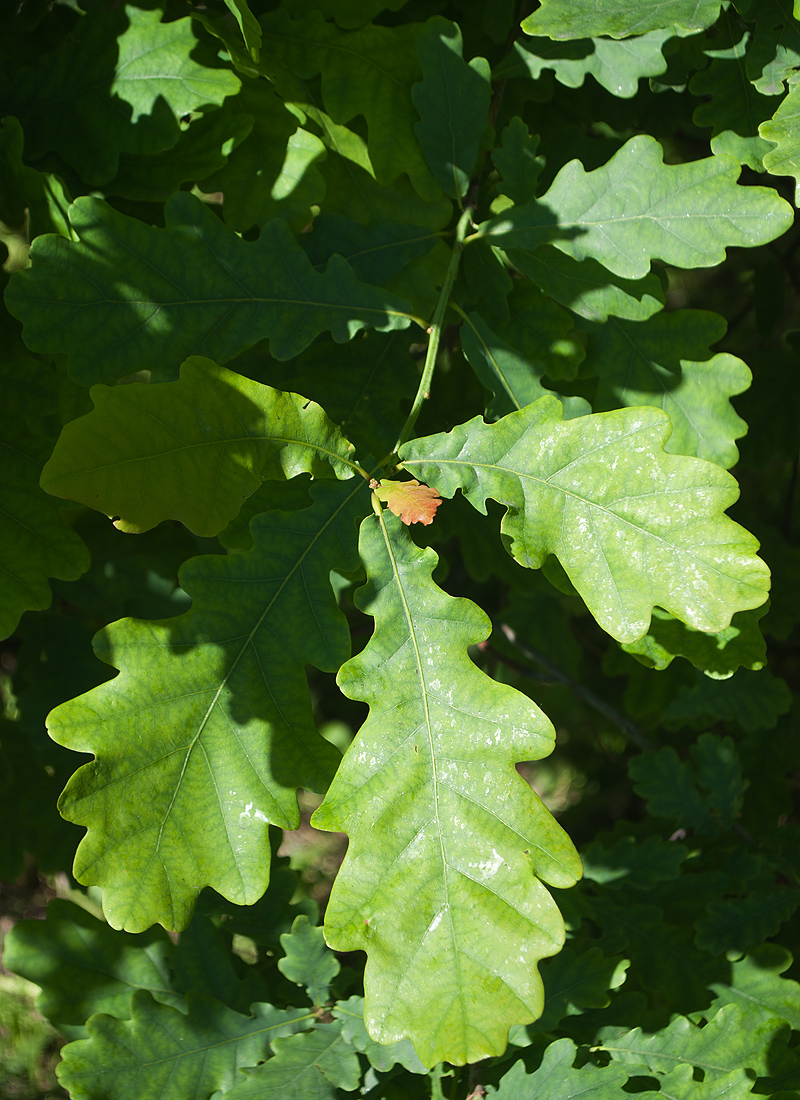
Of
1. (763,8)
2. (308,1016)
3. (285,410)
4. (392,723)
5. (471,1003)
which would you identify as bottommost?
(308,1016)

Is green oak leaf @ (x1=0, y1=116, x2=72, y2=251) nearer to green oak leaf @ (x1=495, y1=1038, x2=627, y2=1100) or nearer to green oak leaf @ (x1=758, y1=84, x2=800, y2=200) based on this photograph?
green oak leaf @ (x1=758, y1=84, x2=800, y2=200)

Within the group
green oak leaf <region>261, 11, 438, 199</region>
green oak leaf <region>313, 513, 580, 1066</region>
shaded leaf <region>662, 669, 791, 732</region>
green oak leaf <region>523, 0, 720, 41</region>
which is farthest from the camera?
shaded leaf <region>662, 669, 791, 732</region>

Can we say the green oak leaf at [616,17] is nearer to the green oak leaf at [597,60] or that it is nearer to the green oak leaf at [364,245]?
the green oak leaf at [597,60]

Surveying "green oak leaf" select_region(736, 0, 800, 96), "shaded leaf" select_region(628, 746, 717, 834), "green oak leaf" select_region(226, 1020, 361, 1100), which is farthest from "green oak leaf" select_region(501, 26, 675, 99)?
"green oak leaf" select_region(226, 1020, 361, 1100)

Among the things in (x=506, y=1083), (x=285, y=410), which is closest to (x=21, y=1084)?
(x=506, y=1083)

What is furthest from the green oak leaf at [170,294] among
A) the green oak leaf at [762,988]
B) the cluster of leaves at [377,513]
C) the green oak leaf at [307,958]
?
the green oak leaf at [762,988]

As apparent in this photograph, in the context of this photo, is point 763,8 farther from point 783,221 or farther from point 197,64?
point 197,64

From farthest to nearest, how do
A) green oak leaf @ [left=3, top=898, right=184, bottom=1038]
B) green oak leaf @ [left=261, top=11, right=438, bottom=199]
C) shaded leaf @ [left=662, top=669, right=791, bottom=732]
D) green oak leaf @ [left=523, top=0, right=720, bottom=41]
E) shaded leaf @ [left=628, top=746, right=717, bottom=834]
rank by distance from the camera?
shaded leaf @ [left=662, top=669, right=791, bottom=732], shaded leaf @ [left=628, top=746, right=717, bottom=834], green oak leaf @ [left=3, top=898, right=184, bottom=1038], green oak leaf @ [left=261, top=11, right=438, bottom=199], green oak leaf @ [left=523, top=0, right=720, bottom=41]

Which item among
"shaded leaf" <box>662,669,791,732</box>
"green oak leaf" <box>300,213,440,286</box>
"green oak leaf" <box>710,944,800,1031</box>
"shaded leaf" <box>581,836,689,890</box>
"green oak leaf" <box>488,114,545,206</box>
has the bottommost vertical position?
"green oak leaf" <box>710,944,800,1031</box>
